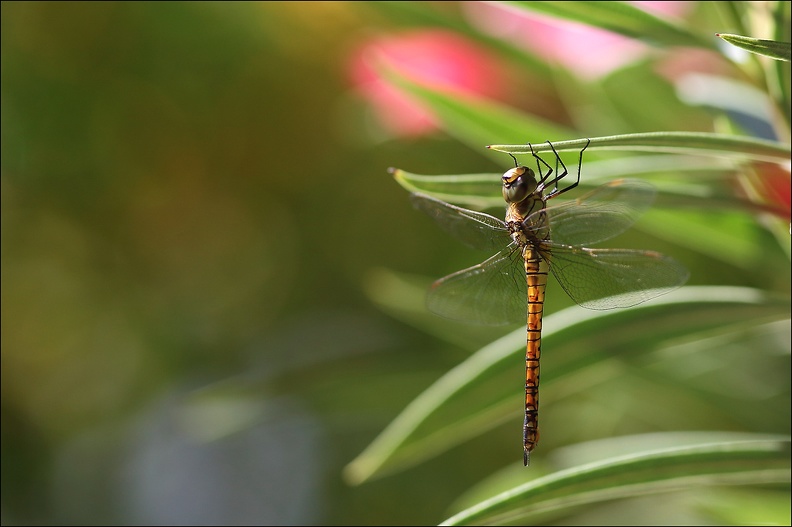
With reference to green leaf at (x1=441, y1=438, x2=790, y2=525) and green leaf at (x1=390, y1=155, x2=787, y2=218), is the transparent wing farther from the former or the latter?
green leaf at (x1=441, y1=438, x2=790, y2=525)

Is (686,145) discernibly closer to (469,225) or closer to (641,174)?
(641,174)

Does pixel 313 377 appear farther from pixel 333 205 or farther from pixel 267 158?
pixel 267 158

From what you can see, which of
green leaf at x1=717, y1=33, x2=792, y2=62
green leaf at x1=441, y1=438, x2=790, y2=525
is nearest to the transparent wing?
green leaf at x1=441, y1=438, x2=790, y2=525

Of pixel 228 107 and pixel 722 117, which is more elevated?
pixel 228 107

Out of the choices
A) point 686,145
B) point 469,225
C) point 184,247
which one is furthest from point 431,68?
point 686,145

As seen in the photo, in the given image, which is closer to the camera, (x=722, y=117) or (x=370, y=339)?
(x=722, y=117)

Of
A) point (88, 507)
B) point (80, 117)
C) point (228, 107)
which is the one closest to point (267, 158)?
point (228, 107)

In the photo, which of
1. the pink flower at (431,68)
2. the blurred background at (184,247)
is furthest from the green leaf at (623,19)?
the blurred background at (184,247)
